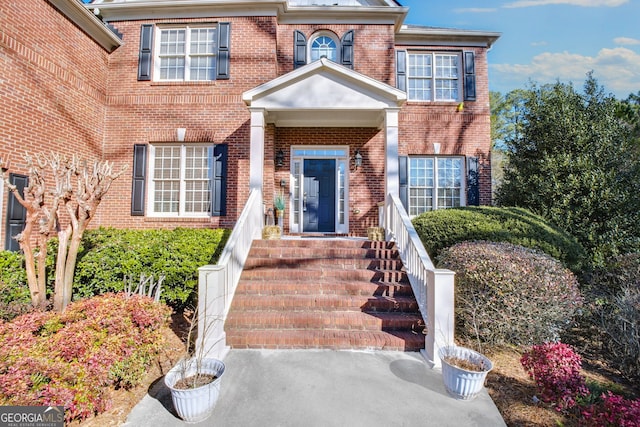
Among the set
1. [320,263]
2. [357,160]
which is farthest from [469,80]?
[320,263]

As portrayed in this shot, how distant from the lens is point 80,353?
295cm

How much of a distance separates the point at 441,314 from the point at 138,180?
772 cm

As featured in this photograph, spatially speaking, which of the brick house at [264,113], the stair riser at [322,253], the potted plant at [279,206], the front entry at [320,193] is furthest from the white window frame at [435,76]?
the stair riser at [322,253]

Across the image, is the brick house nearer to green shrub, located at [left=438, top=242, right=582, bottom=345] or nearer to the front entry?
the front entry

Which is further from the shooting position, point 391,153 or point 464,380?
point 391,153

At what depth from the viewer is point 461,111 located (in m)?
8.68

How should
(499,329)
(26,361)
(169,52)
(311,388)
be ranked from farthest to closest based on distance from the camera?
(169,52) < (499,329) < (311,388) < (26,361)

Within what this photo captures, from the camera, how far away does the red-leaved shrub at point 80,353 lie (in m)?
2.53

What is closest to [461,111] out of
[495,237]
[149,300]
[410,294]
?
[495,237]

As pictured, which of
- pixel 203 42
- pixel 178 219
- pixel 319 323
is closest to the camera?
pixel 319 323

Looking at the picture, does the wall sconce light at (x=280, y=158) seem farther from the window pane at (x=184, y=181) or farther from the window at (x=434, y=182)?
the window at (x=434, y=182)

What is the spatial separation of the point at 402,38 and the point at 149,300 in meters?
9.32

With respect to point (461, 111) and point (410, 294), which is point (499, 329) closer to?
point (410, 294)

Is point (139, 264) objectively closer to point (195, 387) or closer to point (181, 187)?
point (195, 387)
